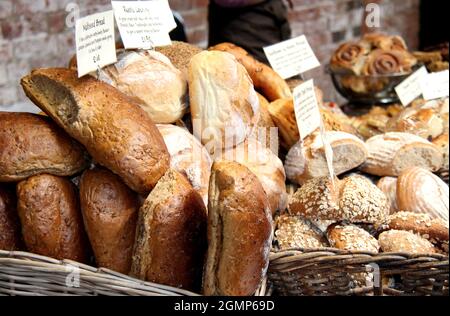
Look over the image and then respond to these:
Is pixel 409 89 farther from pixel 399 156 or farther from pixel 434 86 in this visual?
pixel 399 156

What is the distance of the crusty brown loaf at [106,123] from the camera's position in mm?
1301

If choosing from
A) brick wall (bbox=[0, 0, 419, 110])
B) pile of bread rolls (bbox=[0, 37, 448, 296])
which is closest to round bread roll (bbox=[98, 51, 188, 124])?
pile of bread rolls (bbox=[0, 37, 448, 296])

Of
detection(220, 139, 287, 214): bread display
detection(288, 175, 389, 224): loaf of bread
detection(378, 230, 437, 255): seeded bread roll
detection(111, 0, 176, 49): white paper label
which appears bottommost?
detection(378, 230, 437, 255): seeded bread roll

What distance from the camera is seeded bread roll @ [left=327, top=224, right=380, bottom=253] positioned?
1486 mm

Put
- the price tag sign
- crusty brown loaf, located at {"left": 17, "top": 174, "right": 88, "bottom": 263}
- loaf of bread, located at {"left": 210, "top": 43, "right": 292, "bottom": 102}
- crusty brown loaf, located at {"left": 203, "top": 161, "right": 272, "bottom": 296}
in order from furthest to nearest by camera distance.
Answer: loaf of bread, located at {"left": 210, "top": 43, "right": 292, "bottom": 102} < the price tag sign < crusty brown loaf, located at {"left": 17, "top": 174, "right": 88, "bottom": 263} < crusty brown loaf, located at {"left": 203, "top": 161, "right": 272, "bottom": 296}

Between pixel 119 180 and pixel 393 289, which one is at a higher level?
pixel 119 180

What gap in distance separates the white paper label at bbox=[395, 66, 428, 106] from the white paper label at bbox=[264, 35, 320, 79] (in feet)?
1.35

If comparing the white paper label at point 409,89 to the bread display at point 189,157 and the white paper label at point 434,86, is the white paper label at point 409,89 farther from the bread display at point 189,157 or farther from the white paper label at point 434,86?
the bread display at point 189,157

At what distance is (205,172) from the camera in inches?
57.8

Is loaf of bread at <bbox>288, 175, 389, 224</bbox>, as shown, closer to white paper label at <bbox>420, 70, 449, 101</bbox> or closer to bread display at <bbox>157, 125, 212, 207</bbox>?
bread display at <bbox>157, 125, 212, 207</bbox>

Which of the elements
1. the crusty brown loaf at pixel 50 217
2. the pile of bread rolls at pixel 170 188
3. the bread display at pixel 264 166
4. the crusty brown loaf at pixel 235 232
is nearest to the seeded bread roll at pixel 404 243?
the pile of bread rolls at pixel 170 188
